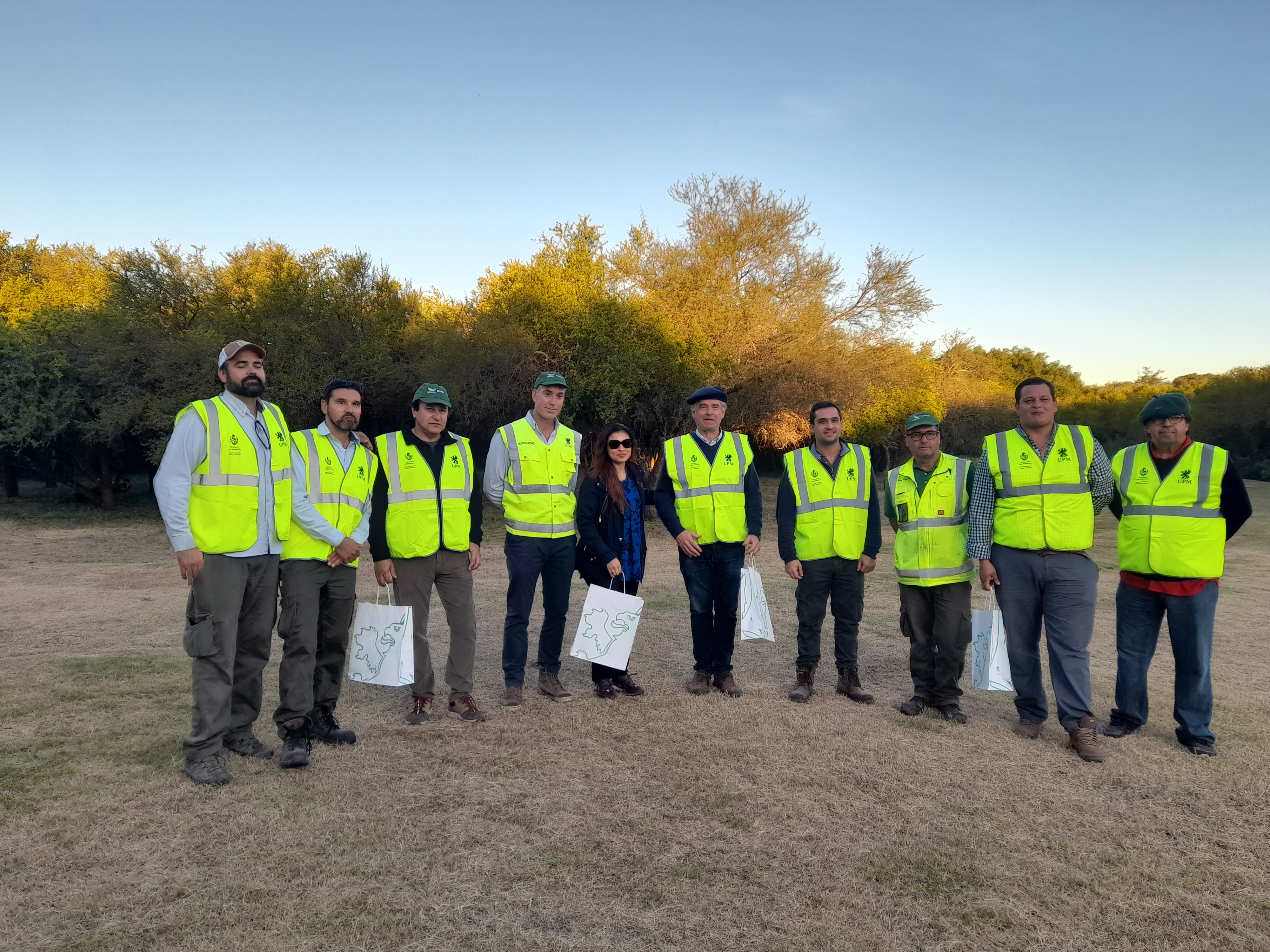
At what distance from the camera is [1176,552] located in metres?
4.99

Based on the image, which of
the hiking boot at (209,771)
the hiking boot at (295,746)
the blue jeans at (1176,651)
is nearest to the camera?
the hiking boot at (209,771)

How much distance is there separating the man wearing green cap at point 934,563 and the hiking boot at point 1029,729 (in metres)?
0.36

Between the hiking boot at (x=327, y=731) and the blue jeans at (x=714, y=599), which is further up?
the blue jeans at (x=714, y=599)

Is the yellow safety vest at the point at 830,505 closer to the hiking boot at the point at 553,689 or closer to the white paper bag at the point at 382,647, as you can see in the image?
the hiking boot at the point at 553,689

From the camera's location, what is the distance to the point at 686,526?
6.09 meters

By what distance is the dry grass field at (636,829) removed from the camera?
303 cm

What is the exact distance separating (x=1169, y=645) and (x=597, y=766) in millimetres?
6223

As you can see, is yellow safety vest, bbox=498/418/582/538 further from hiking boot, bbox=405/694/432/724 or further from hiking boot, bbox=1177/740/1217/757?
hiking boot, bbox=1177/740/1217/757

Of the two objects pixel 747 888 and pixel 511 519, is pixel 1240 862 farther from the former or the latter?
pixel 511 519

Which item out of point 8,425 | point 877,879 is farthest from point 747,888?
point 8,425

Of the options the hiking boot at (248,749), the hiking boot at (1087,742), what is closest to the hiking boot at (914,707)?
the hiking boot at (1087,742)

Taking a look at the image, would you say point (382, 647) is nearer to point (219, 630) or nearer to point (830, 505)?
point (219, 630)

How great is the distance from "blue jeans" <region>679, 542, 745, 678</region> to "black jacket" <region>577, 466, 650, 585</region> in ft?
1.38

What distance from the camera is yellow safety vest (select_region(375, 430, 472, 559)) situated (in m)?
5.38
